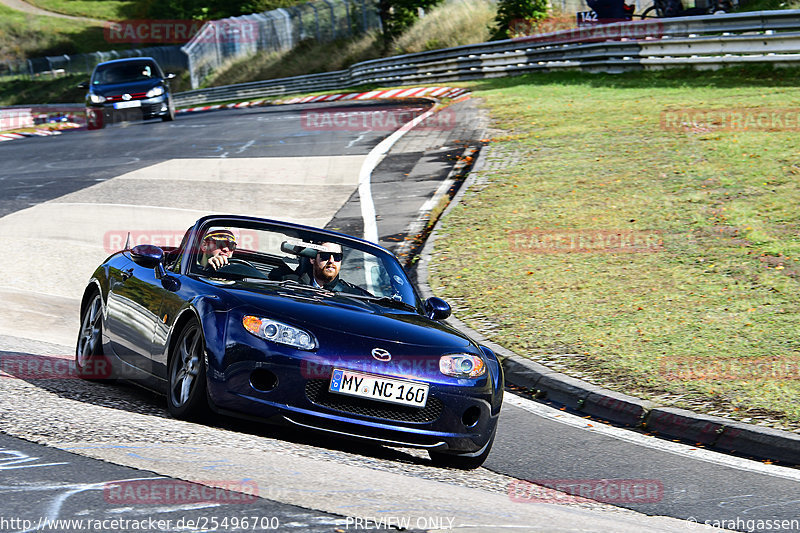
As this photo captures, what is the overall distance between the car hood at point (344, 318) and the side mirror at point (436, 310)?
575 mm

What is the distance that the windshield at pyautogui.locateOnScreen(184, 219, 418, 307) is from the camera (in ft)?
23.7

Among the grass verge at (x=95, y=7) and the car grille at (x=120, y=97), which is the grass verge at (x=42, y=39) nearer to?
Answer: the grass verge at (x=95, y=7)

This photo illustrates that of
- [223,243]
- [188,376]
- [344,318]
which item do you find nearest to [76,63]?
[223,243]

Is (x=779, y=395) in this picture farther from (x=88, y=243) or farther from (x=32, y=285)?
(x=88, y=243)

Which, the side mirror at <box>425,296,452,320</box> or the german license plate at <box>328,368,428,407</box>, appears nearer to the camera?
the german license plate at <box>328,368,428,407</box>

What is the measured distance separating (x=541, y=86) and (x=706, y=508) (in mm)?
24685

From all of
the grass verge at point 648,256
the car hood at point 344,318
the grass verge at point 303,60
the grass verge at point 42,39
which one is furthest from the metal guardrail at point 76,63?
the car hood at point 344,318

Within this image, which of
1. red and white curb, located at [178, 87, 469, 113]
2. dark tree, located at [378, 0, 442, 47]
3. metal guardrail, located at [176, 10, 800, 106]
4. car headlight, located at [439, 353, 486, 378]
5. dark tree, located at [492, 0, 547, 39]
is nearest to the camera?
car headlight, located at [439, 353, 486, 378]

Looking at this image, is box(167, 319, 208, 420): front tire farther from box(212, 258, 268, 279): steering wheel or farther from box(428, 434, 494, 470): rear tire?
box(428, 434, 494, 470): rear tire

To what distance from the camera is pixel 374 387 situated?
603 centimetres

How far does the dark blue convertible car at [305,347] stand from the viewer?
5.99 metres

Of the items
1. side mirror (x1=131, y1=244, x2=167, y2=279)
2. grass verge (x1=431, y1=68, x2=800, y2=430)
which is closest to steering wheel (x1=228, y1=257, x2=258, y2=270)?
side mirror (x1=131, y1=244, x2=167, y2=279)

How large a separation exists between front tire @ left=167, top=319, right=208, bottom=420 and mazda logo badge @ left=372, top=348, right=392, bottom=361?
0.96 meters

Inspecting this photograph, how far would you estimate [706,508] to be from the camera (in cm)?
599
